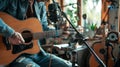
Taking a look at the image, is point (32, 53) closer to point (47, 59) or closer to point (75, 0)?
point (47, 59)

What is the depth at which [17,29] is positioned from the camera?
2.08 meters

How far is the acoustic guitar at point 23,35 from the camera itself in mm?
1982

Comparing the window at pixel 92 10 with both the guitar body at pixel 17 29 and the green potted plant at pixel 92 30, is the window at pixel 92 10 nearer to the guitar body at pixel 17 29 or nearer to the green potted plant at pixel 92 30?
the green potted plant at pixel 92 30

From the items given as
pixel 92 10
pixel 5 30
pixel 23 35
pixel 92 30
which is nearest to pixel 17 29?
pixel 23 35

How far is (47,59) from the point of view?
7.11ft

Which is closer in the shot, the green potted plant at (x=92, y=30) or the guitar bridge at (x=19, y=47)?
the guitar bridge at (x=19, y=47)

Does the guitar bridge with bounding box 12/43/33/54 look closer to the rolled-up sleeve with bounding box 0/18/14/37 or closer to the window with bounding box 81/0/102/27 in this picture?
the rolled-up sleeve with bounding box 0/18/14/37

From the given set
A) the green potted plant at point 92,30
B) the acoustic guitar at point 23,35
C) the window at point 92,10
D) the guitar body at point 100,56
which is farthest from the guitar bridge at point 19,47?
the window at point 92,10

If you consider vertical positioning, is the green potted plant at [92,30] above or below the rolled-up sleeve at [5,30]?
below

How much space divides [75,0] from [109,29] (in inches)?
57.2

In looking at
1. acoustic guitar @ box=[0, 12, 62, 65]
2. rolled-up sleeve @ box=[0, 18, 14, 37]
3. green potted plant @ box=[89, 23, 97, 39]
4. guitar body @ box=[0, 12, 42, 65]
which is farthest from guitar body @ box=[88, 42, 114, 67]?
rolled-up sleeve @ box=[0, 18, 14, 37]

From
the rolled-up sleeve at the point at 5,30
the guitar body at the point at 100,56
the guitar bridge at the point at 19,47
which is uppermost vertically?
the rolled-up sleeve at the point at 5,30

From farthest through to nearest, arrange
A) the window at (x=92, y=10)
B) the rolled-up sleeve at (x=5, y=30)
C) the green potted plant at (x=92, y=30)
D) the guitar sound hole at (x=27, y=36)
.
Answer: the window at (x=92, y=10) → the green potted plant at (x=92, y=30) → the guitar sound hole at (x=27, y=36) → the rolled-up sleeve at (x=5, y=30)

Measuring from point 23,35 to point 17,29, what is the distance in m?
0.08
